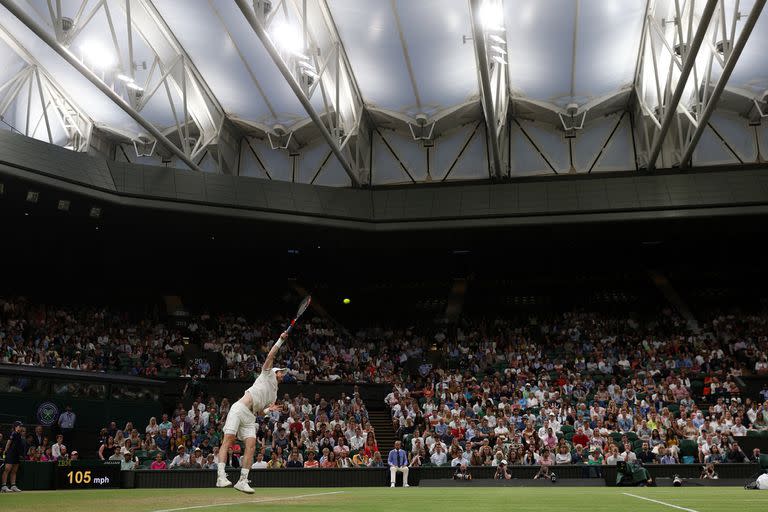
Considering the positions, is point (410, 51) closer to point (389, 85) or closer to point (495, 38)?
point (389, 85)

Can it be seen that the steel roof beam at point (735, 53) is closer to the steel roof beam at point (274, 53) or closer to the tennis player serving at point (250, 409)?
the steel roof beam at point (274, 53)

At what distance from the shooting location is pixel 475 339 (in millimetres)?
33188

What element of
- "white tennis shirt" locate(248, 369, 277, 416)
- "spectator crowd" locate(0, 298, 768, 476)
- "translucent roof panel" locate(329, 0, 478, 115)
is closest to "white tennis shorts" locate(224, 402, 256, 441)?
"white tennis shirt" locate(248, 369, 277, 416)

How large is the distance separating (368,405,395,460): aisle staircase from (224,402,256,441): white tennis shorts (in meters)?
15.7

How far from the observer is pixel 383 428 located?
2747 centimetres

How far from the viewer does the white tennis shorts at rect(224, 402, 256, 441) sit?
34.1 ft

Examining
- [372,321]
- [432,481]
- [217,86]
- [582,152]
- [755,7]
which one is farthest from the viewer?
[372,321]

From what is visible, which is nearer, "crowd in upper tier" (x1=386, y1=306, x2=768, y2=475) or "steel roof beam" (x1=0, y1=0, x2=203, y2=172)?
"steel roof beam" (x1=0, y1=0, x2=203, y2=172)

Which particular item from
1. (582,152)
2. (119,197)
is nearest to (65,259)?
(119,197)

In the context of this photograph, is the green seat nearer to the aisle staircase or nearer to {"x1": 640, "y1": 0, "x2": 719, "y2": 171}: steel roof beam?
the aisle staircase

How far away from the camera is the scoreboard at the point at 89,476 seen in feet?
56.0

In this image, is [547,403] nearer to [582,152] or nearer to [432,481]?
[432,481]

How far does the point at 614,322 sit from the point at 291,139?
17501mm

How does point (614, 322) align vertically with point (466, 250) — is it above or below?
below
